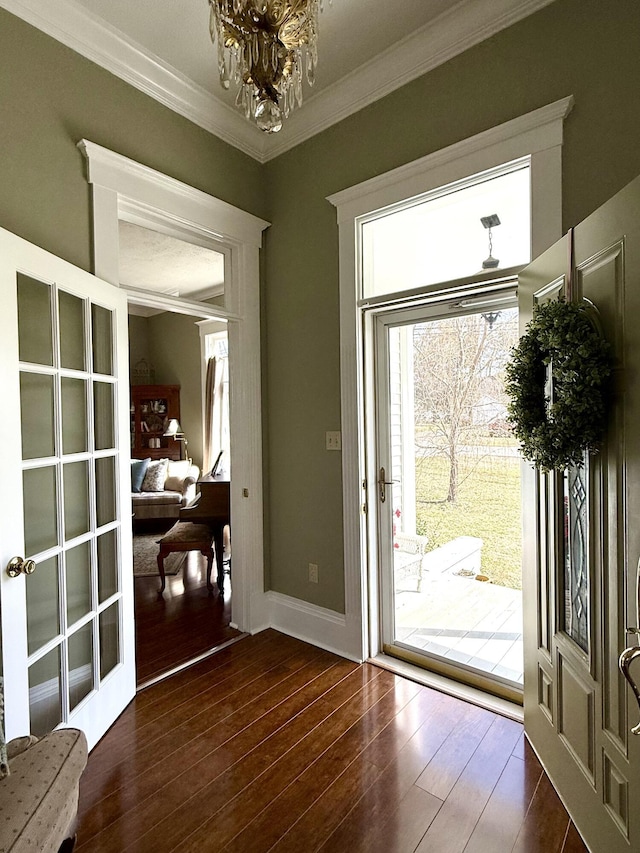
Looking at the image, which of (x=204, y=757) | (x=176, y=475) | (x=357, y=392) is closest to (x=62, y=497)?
(x=204, y=757)

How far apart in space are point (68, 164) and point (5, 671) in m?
2.16

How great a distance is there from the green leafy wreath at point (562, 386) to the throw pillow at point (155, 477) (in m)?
5.46

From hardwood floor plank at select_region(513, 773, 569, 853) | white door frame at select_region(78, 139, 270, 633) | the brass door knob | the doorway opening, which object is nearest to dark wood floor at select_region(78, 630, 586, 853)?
hardwood floor plank at select_region(513, 773, 569, 853)

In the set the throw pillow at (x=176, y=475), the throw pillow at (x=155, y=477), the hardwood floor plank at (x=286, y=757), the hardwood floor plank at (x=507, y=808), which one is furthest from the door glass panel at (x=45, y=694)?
the throw pillow at (x=155, y=477)

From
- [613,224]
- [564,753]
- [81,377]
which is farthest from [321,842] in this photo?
[613,224]

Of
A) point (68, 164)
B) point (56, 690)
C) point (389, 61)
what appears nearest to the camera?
point (56, 690)

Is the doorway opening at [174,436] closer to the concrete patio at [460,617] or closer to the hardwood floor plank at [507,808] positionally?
the concrete patio at [460,617]

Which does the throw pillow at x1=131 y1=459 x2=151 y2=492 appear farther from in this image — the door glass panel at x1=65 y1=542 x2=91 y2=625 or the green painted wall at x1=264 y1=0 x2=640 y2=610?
the door glass panel at x1=65 y1=542 x2=91 y2=625

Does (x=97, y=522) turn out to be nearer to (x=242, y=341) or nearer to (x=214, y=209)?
(x=242, y=341)

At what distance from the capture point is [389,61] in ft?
8.31

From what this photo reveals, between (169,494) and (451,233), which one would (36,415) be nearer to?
(451,233)

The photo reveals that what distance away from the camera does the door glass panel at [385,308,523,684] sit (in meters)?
2.51

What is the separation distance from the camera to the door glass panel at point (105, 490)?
7.54 feet

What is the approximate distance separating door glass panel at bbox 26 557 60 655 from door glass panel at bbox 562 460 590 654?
6.62 ft
